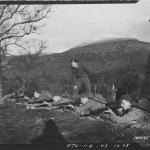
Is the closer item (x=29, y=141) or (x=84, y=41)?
(x=29, y=141)

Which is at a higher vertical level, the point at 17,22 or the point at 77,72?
the point at 17,22

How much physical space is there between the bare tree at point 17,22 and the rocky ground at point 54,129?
76 centimetres

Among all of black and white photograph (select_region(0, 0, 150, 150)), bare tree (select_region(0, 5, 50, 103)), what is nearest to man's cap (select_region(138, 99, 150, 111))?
black and white photograph (select_region(0, 0, 150, 150))

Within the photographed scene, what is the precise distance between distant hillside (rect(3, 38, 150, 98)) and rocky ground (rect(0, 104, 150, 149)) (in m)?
0.51

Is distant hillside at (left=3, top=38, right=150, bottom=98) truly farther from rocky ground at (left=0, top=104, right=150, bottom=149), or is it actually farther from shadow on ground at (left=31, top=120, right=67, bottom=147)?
shadow on ground at (left=31, top=120, right=67, bottom=147)

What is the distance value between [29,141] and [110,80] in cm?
139

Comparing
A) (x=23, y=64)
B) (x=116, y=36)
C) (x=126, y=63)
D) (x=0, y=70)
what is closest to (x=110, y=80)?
(x=126, y=63)

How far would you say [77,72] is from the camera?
16.4 ft

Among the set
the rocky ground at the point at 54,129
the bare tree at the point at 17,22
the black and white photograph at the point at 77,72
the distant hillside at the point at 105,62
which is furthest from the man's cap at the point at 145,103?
the bare tree at the point at 17,22

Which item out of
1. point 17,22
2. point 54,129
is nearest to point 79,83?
point 54,129

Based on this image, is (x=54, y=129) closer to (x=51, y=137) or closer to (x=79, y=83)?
(x=51, y=137)

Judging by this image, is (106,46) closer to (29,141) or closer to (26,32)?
(26,32)

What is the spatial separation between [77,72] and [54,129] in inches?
34.2

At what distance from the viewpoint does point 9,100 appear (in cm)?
485
